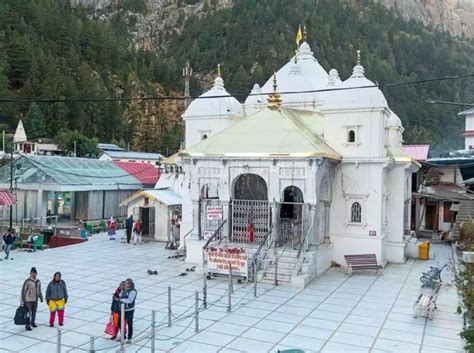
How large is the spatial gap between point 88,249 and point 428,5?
18999 cm

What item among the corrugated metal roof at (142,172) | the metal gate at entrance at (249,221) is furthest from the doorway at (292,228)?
the corrugated metal roof at (142,172)

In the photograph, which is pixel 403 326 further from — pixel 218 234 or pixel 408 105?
pixel 408 105

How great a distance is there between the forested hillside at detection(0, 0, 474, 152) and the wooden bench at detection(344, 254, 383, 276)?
4934cm

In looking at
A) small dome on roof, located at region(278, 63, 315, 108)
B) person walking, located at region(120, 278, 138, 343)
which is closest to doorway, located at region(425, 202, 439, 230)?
small dome on roof, located at region(278, 63, 315, 108)

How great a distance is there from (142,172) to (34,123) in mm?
32229

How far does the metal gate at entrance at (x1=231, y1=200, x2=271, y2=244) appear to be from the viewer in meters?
19.1

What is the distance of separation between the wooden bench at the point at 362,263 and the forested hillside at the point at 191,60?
4934 centimetres

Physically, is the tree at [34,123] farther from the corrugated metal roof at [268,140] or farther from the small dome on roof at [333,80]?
the corrugated metal roof at [268,140]

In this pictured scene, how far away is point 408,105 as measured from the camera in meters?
89.1

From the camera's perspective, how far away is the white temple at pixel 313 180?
17.9m

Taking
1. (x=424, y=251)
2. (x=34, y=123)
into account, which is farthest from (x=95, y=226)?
(x=34, y=123)

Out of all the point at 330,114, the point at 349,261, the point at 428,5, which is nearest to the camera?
the point at 349,261

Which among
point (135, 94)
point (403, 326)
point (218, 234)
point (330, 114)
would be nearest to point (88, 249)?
point (218, 234)

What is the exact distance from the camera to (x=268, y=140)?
738 inches
